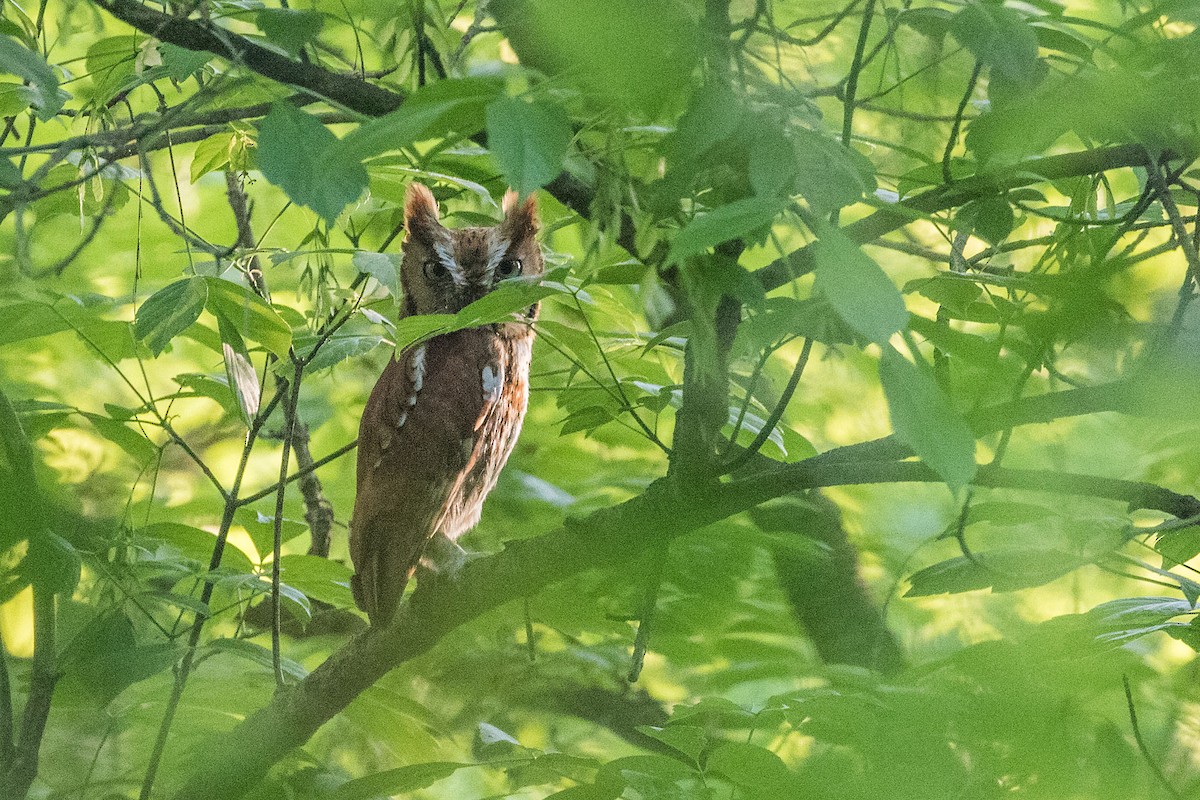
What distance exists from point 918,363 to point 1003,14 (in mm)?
319

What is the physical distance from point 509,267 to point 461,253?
0.46ft

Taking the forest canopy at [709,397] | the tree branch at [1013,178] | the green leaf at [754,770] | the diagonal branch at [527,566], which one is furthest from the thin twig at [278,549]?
the tree branch at [1013,178]

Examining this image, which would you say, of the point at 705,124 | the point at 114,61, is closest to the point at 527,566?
the point at 114,61

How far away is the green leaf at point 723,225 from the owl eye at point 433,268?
7.58 feet

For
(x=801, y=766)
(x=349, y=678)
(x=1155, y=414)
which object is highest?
(x=1155, y=414)

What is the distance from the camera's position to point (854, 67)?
1.06 m

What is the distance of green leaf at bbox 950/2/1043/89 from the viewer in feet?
2.86

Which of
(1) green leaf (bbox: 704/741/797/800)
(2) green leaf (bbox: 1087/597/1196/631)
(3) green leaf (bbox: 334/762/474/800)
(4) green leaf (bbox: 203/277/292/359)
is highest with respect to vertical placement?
(4) green leaf (bbox: 203/277/292/359)

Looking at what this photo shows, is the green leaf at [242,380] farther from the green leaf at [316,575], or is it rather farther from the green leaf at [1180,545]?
the green leaf at [1180,545]

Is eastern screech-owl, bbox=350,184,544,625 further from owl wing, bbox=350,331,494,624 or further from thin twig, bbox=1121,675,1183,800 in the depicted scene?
thin twig, bbox=1121,675,1183,800

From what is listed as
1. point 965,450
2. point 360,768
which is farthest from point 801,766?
point 360,768

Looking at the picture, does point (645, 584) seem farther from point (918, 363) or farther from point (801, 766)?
point (918, 363)

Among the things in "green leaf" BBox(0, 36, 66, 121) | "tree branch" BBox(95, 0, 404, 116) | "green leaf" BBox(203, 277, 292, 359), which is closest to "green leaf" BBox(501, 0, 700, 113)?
"tree branch" BBox(95, 0, 404, 116)

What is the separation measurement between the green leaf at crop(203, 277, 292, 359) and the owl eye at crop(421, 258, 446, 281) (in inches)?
48.8
